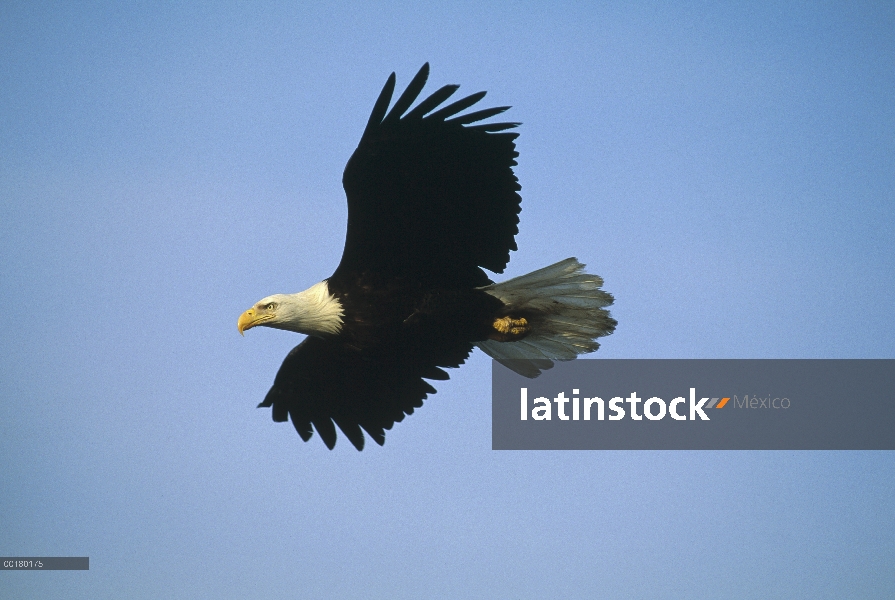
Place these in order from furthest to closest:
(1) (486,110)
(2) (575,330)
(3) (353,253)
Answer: (2) (575,330)
(3) (353,253)
(1) (486,110)

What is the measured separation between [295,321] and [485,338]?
4.41ft

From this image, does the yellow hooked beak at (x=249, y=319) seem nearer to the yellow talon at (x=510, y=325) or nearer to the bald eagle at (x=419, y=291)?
the bald eagle at (x=419, y=291)

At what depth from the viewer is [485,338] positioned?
783 cm

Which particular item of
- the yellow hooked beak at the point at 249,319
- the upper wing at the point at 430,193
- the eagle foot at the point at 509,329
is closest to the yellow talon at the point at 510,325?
the eagle foot at the point at 509,329

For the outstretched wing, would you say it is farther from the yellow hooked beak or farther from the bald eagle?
the yellow hooked beak

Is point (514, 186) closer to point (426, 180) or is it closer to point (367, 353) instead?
point (426, 180)

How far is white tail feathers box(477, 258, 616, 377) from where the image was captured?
25.5 ft

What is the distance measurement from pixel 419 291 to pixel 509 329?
0.75 m

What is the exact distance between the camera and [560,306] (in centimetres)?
788

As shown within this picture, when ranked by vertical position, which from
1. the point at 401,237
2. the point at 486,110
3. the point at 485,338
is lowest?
the point at 485,338

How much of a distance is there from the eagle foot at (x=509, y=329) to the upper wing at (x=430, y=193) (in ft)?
1.29

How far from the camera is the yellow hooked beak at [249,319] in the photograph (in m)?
7.61

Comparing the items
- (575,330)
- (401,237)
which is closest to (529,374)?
(575,330)

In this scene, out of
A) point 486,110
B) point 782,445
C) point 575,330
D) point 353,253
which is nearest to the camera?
point 486,110
